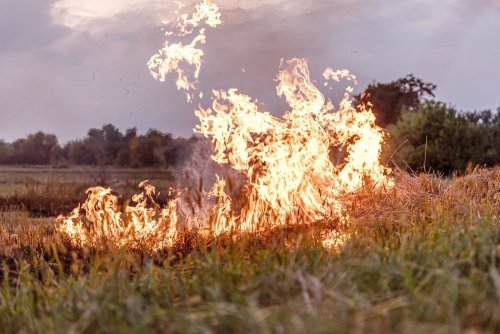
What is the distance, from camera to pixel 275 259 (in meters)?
6.04

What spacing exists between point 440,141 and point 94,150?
1387 cm

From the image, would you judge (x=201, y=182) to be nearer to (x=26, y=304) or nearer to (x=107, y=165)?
(x=26, y=304)

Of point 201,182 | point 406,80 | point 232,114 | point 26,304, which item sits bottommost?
point 26,304

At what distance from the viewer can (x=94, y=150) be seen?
2989 centimetres

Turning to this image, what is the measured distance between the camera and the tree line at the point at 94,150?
2553 cm

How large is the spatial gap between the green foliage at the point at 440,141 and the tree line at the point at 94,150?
32.6ft

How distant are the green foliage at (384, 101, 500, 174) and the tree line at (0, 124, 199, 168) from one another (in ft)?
32.6

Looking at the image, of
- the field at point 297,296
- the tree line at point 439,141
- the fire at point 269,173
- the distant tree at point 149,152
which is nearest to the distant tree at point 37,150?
the distant tree at point 149,152

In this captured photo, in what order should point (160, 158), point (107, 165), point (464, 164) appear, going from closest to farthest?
point (160, 158), point (107, 165), point (464, 164)

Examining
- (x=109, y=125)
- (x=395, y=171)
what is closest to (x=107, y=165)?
(x=109, y=125)

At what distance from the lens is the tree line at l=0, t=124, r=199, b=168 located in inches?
1005

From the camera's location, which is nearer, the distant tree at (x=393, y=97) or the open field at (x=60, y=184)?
the open field at (x=60, y=184)

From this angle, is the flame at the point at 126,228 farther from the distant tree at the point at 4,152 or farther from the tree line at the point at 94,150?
the distant tree at the point at 4,152

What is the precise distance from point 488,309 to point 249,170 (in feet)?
25.9
